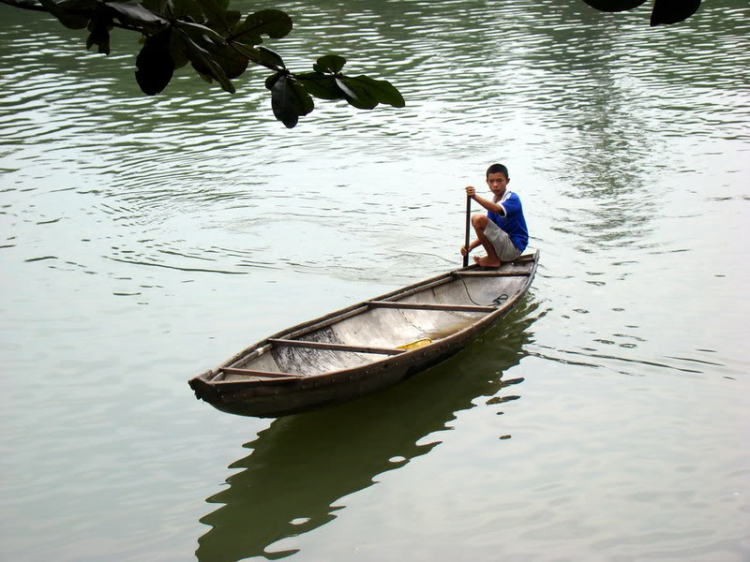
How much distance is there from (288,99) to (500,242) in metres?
5.72

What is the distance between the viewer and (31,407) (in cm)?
580

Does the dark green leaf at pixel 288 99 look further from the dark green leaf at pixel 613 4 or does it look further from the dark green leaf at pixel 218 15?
the dark green leaf at pixel 613 4

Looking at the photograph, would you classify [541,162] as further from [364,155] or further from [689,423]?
[689,423]

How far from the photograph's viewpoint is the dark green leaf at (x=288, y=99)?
6.05ft

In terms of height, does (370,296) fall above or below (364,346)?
below

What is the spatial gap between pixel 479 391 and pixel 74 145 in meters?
8.50

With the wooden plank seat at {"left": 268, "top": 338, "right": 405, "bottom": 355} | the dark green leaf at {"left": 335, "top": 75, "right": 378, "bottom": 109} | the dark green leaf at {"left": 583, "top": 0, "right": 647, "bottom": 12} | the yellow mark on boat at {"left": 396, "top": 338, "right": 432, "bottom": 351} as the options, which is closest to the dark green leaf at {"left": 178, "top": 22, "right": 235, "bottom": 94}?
the dark green leaf at {"left": 335, "top": 75, "right": 378, "bottom": 109}

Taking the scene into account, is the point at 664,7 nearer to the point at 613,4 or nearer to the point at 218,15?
the point at 613,4

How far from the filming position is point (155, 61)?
1.67m

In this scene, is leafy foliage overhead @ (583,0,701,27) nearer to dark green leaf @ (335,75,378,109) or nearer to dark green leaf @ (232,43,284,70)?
dark green leaf @ (335,75,378,109)

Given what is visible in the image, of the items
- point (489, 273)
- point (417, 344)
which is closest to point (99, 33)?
point (417, 344)

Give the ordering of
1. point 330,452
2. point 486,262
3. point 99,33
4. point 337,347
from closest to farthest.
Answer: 1. point 99,33
2. point 330,452
3. point 337,347
4. point 486,262

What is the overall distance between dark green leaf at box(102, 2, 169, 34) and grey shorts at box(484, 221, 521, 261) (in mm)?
5867

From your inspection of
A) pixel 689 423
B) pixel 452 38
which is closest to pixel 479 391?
pixel 689 423
